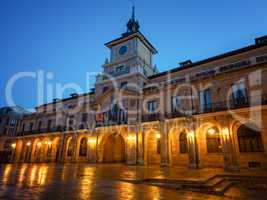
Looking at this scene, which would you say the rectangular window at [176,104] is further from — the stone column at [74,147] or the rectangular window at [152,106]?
the stone column at [74,147]

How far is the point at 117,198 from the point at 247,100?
45.7 feet

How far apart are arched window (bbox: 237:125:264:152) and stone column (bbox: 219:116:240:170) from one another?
0.64 meters

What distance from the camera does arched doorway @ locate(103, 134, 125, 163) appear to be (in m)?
22.9

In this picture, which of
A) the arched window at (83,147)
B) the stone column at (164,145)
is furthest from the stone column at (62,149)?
the stone column at (164,145)

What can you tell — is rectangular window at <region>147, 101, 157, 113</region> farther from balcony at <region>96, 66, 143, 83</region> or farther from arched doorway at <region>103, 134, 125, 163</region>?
arched doorway at <region>103, 134, 125, 163</region>

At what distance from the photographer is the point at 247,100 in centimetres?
1448

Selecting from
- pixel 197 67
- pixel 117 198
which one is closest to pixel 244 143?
pixel 197 67

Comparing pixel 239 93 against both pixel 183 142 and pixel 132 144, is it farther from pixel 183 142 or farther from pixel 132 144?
pixel 132 144

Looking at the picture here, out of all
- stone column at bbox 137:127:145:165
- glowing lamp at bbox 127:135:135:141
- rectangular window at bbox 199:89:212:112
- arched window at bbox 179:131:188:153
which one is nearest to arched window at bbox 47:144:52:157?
glowing lamp at bbox 127:135:135:141

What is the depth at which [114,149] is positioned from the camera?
23875 millimetres

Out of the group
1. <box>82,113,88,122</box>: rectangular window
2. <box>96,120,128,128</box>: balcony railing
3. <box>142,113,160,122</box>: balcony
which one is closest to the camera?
<box>142,113,160,122</box>: balcony

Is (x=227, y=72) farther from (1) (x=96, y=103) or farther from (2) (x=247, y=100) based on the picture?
(1) (x=96, y=103)

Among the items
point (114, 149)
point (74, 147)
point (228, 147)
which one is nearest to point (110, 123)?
point (114, 149)

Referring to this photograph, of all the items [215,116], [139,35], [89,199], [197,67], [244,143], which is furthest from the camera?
[139,35]
